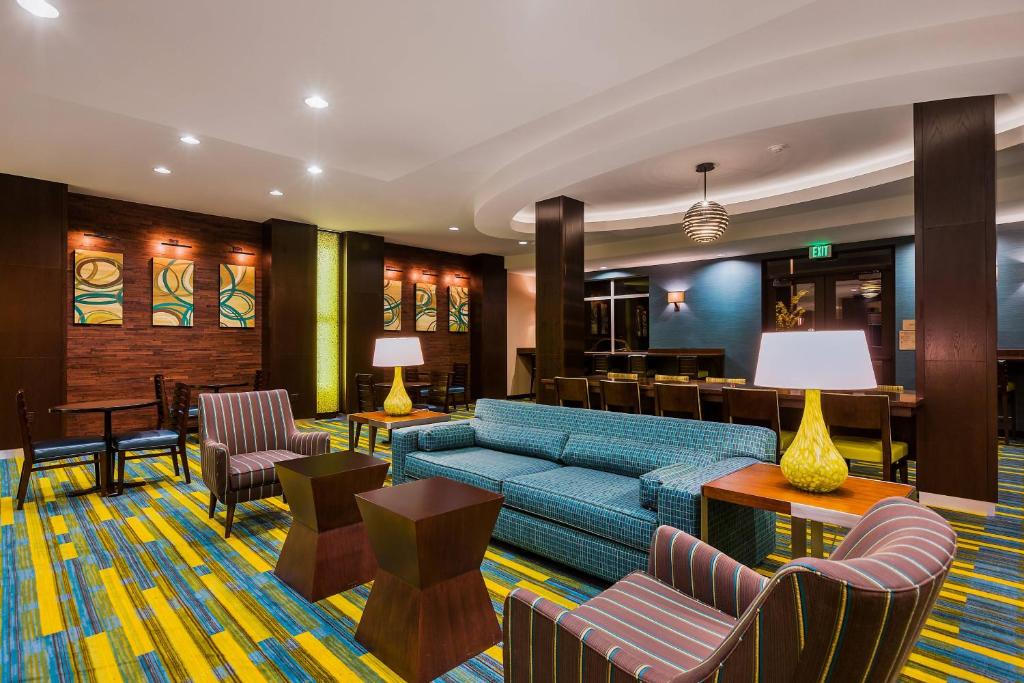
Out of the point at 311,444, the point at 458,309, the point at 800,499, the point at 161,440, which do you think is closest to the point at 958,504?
the point at 800,499

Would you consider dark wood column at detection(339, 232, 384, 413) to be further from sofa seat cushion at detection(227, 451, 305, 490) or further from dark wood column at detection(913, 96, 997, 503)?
dark wood column at detection(913, 96, 997, 503)

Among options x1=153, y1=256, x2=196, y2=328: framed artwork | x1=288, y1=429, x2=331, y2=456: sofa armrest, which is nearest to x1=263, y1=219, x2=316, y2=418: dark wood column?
x1=153, y1=256, x2=196, y2=328: framed artwork

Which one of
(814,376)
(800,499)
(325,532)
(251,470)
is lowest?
(325,532)

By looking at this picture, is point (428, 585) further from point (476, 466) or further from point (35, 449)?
point (35, 449)

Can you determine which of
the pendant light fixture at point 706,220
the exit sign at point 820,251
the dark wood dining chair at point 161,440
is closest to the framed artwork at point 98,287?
the dark wood dining chair at point 161,440

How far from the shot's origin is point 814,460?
2258 mm

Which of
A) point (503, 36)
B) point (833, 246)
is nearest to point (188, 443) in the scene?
point (503, 36)

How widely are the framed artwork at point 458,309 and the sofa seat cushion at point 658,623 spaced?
954cm

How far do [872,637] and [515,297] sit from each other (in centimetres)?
1144

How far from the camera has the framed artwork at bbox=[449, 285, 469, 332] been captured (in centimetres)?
1117

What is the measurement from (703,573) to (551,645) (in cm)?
60

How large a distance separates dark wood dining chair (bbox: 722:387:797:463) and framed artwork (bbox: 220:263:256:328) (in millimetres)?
6967

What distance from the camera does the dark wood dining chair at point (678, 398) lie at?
4602mm

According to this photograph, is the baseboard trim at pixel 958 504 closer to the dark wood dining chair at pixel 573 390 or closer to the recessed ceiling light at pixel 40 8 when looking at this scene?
the dark wood dining chair at pixel 573 390
